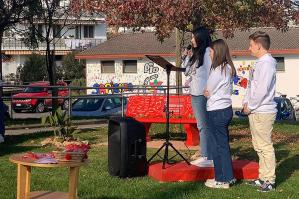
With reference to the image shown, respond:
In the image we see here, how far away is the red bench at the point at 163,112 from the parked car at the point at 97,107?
38.0 ft

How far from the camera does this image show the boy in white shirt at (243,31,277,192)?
8070mm

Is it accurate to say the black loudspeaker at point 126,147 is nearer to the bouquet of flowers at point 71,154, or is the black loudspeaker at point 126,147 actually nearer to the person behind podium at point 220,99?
the person behind podium at point 220,99

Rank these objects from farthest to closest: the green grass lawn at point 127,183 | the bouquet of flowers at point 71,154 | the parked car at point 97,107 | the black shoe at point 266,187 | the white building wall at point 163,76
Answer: the white building wall at point 163,76
the parked car at point 97,107
the black shoe at point 266,187
the green grass lawn at point 127,183
the bouquet of flowers at point 71,154

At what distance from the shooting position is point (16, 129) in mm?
17719

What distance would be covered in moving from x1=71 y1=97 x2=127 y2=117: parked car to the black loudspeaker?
53.6 feet

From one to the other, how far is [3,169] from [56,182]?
1531mm

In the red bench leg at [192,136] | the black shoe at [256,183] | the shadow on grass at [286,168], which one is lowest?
the shadow on grass at [286,168]

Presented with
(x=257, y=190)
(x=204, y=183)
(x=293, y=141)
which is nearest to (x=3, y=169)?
(x=204, y=183)

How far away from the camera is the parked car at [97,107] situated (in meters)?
25.9

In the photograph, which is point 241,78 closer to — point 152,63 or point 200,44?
point 152,63

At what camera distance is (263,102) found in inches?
322

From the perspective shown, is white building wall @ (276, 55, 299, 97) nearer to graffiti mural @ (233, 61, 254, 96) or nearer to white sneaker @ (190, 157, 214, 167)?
graffiti mural @ (233, 61, 254, 96)

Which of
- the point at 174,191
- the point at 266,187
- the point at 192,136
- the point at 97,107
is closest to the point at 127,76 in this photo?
the point at 97,107

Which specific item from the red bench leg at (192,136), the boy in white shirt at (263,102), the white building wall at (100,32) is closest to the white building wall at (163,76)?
the red bench leg at (192,136)
